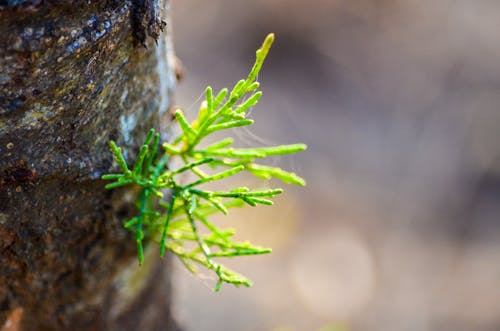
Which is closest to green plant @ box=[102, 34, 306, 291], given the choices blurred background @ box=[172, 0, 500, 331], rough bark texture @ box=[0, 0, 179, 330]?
rough bark texture @ box=[0, 0, 179, 330]

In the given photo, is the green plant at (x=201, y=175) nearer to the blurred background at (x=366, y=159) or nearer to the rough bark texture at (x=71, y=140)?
the rough bark texture at (x=71, y=140)

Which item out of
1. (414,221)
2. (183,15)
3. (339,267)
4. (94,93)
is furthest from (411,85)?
(94,93)

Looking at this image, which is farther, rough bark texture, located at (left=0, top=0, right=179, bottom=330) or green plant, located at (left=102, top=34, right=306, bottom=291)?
green plant, located at (left=102, top=34, right=306, bottom=291)

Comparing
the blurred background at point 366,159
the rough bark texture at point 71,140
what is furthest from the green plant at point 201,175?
the blurred background at point 366,159

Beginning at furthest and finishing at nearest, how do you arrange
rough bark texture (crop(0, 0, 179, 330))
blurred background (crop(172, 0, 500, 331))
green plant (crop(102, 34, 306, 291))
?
blurred background (crop(172, 0, 500, 331)), green plant (crop(102, 34, 306, 291)), rough bark texture (crop(0, 0, 179, 330))

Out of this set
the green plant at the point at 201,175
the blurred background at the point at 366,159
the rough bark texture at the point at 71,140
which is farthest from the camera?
the blurred background at the point at 366,159

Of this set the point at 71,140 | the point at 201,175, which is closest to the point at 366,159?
the point at 201,175

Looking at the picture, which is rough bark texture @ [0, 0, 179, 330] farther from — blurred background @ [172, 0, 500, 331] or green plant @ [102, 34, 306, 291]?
blurred background @ [172, 0, 500, 331]
